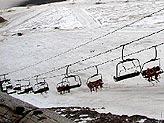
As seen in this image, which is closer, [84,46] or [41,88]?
[41,88]

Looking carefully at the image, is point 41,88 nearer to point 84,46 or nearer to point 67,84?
point 67,84

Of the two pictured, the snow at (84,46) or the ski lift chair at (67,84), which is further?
the snow at (84,46)

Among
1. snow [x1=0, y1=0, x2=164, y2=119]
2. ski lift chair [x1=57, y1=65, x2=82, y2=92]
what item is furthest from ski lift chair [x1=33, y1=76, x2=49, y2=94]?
ski lift chair [x1=57, y1=65, x2=82, y2=92]

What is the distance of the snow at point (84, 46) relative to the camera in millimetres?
14953

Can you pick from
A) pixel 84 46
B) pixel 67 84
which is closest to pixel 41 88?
pixel 67 84

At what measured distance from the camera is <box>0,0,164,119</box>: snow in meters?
15.0

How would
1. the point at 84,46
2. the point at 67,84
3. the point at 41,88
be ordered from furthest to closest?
the point at 84,46 → the point at 67,84 → the point at 41,88

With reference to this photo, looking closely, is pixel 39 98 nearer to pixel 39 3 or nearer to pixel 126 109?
pixel 126 109

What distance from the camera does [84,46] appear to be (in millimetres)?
26797

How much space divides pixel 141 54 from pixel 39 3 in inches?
1318

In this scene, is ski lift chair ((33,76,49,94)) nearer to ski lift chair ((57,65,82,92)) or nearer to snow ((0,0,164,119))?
snow ((0,0,164,119))

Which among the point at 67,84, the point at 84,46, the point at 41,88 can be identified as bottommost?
the point at 41,88

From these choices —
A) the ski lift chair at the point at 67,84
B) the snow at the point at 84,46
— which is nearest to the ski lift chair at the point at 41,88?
the snow at the point at 84,46

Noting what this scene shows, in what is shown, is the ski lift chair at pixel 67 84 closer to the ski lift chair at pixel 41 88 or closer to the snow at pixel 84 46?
the snow at pixel 84 46
